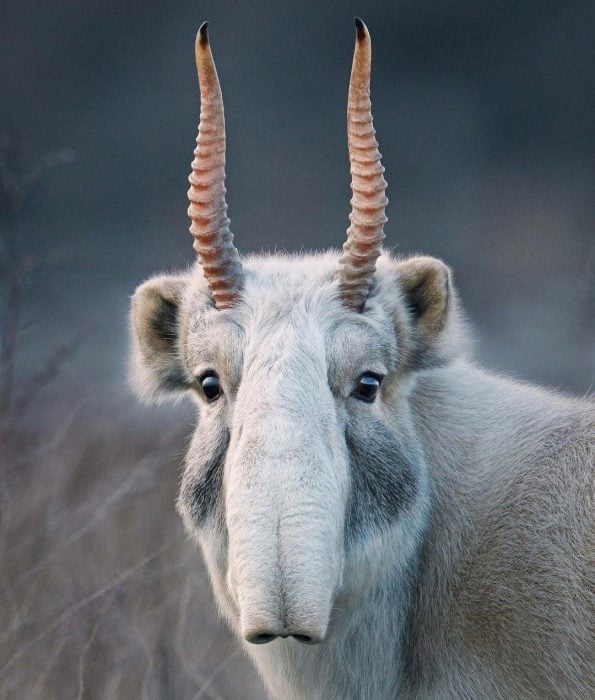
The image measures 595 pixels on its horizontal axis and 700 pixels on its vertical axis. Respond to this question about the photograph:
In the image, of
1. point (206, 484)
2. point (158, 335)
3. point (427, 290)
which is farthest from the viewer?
point (158, 335)

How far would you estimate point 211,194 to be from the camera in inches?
186

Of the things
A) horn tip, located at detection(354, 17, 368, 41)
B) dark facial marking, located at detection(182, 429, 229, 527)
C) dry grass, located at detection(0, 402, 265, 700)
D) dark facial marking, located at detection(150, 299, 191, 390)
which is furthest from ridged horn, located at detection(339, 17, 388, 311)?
dry grass, located at detection(0, 402, 265, 700)

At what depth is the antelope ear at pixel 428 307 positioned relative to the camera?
16.5 feet

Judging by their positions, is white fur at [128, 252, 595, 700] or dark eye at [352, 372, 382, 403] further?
dark eye at [352, 372, 382, 403]

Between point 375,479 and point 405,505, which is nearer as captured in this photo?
point 375,479

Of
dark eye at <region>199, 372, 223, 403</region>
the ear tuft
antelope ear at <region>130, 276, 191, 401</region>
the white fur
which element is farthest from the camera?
antelope ear at <region>130, 276, 191, 401</region>

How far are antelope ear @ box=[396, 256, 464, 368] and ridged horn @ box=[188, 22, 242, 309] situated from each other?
0.88 metres

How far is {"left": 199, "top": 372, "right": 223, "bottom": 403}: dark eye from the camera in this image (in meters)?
4.72

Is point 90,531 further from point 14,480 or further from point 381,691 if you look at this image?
point 381,691

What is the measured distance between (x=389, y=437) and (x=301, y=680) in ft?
4.29

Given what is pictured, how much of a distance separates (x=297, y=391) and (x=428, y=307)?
116 cm

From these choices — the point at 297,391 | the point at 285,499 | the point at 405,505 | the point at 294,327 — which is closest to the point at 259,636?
the point at 285,499

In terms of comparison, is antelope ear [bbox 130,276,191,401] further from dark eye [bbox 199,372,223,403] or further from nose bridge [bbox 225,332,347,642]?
nose bridge [bbox 225,332,347,642]

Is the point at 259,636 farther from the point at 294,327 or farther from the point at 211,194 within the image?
the point at 211,194
